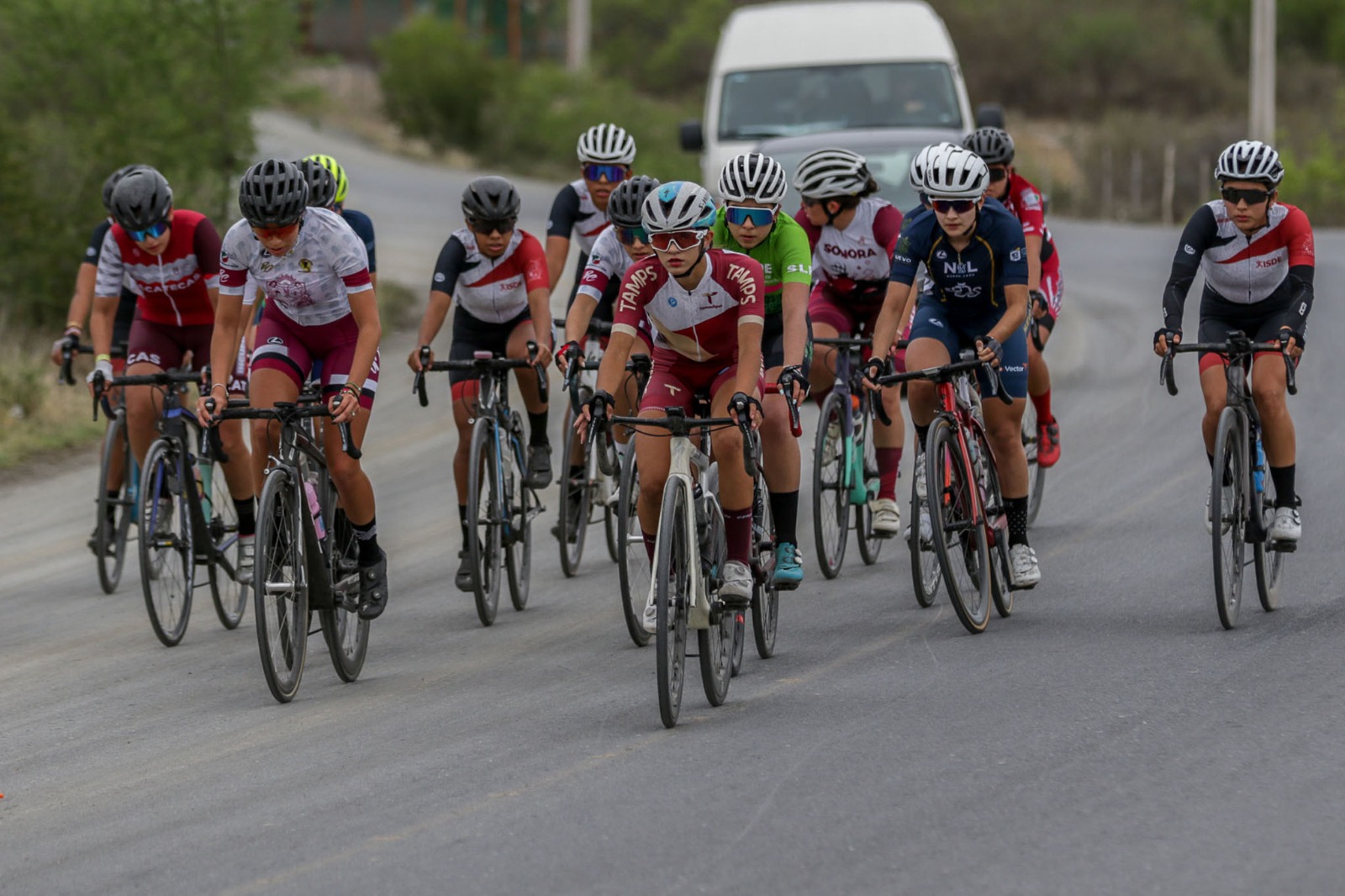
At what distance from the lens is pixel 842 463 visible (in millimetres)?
10398

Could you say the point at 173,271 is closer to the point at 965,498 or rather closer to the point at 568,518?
the point at 568,518

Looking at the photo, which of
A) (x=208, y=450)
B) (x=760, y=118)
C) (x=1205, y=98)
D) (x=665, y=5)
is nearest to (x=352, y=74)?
(x=665, y=5)

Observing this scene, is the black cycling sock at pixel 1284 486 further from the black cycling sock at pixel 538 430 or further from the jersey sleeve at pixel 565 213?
the jersey sleeve at pixel 565 213

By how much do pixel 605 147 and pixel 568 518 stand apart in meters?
2.11

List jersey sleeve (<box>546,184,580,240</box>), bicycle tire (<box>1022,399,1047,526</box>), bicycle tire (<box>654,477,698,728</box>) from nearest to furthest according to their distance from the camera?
bicycle tire (<box>654,477,698,728</box>) → jersey sleeve (<box>546,184,580,240</box>) → bicycle tire (<box>1022,399,1047,526</box>)

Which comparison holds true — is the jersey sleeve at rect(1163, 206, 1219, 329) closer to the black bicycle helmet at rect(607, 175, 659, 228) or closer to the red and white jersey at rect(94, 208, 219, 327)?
the black bicycle helmet at rect(607, 175, 659, 228)

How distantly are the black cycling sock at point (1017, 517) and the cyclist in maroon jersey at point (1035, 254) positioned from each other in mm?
1612

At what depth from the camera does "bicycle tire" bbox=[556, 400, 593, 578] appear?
416 inches

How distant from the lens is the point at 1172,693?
24.4ft

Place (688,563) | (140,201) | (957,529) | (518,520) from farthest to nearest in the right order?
(518,520), (140,201), (957,529), (688,563)

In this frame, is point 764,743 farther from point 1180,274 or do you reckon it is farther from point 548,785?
point 1180,274

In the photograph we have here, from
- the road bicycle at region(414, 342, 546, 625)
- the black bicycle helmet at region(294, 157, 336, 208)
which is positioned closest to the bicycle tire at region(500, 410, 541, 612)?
the road bicycle at region(414, 342, 546, 625)

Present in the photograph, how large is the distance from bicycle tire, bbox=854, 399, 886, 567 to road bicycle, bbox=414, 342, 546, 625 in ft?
5.84

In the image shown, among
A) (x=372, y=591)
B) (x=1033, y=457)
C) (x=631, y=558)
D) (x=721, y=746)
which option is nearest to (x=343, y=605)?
(x=372, y=591)
